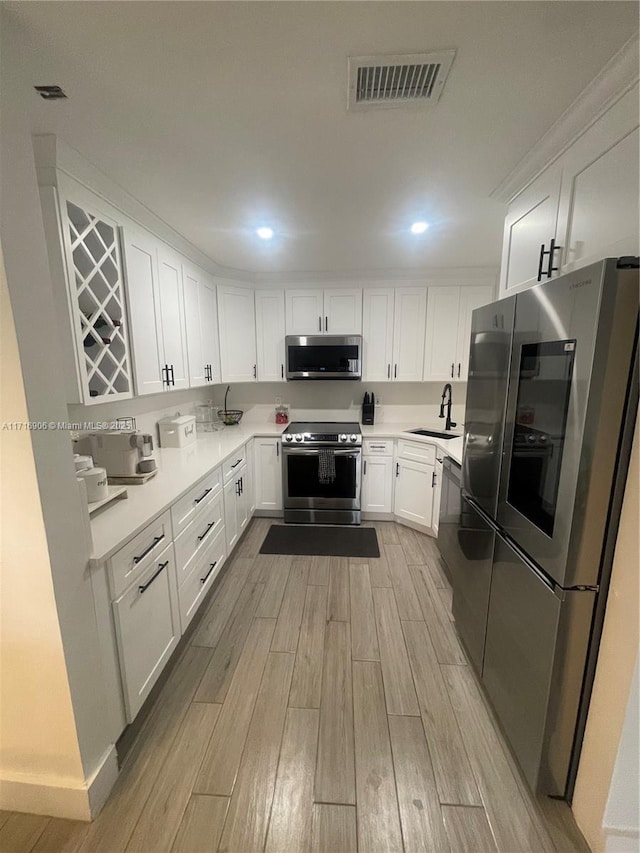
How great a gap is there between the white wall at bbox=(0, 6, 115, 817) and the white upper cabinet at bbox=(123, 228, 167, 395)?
34.8 inches

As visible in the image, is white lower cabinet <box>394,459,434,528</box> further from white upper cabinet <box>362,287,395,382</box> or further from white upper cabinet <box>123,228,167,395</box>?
white upper cabinet <box>123,228,167,395</box>

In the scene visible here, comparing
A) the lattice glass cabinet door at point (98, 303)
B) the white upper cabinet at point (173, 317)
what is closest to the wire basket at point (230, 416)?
the white upper cabinet at point (173, 317)

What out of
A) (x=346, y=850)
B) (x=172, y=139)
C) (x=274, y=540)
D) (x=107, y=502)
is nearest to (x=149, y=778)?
(x=346, y=850)

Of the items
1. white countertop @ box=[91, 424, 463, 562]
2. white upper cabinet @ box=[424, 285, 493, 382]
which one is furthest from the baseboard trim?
white upper cabinet @ box=[424, 285, 493, 382]

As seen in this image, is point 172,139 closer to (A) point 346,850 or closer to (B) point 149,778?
(B) point 149,778

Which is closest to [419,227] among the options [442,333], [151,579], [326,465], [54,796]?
[442,333]

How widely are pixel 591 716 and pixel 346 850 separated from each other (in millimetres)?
941

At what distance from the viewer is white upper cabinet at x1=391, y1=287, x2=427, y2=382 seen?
3.41 meters

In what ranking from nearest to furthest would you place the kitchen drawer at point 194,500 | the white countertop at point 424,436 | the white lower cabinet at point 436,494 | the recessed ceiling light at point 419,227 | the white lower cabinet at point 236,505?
the kitchen drawer at point 194,500 → the recessed ceiling light at point 419,227 → the white countertop at point 424,436 → the white lower cabinet at point 236,505 → the white lower cabinet at point 436,494

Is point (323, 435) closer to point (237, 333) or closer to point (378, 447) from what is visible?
point (378, 447)

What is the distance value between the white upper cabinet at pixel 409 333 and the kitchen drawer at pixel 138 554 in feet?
8.73

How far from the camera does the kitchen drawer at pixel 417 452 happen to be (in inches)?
120

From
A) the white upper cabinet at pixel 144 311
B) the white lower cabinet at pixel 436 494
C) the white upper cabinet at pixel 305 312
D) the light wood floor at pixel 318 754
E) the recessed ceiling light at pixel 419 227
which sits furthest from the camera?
the white upper cabinet at pixel 305 312

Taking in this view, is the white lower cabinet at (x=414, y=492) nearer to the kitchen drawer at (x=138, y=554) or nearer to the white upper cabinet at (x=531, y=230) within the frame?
the white upper cabinet at (x=531, y=230)
